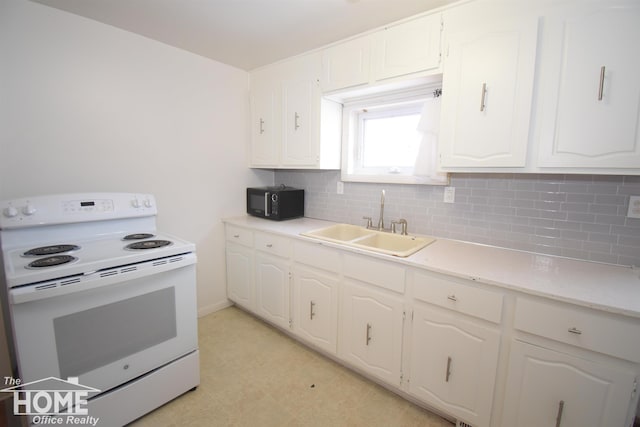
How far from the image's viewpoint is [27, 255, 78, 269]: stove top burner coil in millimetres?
1301

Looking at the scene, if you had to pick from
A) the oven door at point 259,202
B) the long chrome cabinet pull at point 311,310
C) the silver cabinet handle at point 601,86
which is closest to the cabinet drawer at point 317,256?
the long chrome cabinet pull at point 311,310

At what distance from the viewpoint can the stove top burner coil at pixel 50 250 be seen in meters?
1.49

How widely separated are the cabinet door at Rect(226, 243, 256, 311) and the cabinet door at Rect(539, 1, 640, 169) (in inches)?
88.4

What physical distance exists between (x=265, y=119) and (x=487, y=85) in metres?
1.86

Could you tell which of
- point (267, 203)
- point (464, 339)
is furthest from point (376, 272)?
point (267, 203)

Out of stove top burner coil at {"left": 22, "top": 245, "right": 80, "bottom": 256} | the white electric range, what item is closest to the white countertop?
the white electric range

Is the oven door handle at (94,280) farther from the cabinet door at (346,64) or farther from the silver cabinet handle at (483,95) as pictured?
the silver cabinet handle at (483,95)

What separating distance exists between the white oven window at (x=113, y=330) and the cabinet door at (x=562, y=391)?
1.83 meters

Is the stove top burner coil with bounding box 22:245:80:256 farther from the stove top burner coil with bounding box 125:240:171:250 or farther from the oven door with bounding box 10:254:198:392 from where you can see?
the oven door with bounding box 10:254:198:392

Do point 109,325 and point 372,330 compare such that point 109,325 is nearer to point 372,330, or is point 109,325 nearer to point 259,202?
point 372,330

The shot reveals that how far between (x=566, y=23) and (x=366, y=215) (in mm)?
1638

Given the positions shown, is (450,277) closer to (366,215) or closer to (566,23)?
(366,215)

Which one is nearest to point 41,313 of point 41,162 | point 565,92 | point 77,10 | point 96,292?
point 96,292

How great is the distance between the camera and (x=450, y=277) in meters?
1.46
